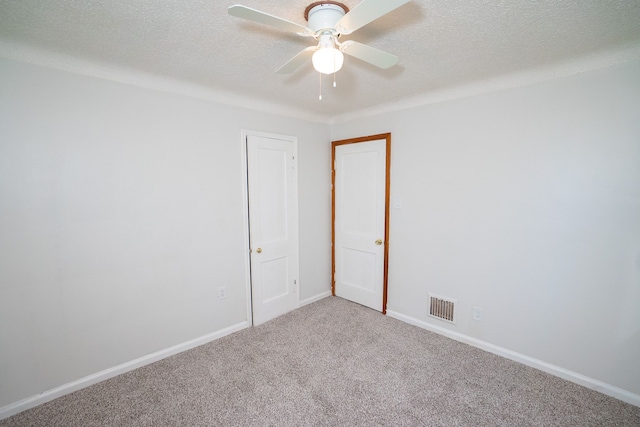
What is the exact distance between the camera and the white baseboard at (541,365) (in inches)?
73.8

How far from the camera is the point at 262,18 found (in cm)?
114

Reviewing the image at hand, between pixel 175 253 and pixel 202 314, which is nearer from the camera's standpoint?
pixel 175 253

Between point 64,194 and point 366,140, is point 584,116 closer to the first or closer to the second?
point 366,140

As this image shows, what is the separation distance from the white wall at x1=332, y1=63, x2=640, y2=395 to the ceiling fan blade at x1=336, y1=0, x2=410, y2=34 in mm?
1696

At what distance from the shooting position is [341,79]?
228cm

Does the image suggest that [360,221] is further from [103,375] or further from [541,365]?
[103,375]

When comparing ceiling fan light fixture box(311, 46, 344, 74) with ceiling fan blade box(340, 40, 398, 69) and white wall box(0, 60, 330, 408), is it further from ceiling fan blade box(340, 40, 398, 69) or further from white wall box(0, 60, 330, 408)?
white wall box(0, 60, 330, 408)

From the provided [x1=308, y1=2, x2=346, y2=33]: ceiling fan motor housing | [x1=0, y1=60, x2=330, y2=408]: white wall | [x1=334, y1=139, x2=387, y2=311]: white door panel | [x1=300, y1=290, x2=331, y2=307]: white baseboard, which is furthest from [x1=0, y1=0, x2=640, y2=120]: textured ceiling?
[x1=300, y1=290, x2=331, y2=307]: white baseboard

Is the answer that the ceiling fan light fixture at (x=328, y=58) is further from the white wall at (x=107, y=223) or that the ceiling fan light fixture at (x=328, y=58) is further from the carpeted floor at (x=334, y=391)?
the carpeted floor at (x=334, y=391)

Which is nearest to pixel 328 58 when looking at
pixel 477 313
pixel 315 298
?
pixel 477 313

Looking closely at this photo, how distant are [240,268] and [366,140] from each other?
2006 millimetres

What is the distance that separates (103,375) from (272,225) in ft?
6.11

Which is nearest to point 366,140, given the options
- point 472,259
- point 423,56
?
point 423,56

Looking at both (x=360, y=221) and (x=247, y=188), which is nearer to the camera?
(x=247, y=188)
